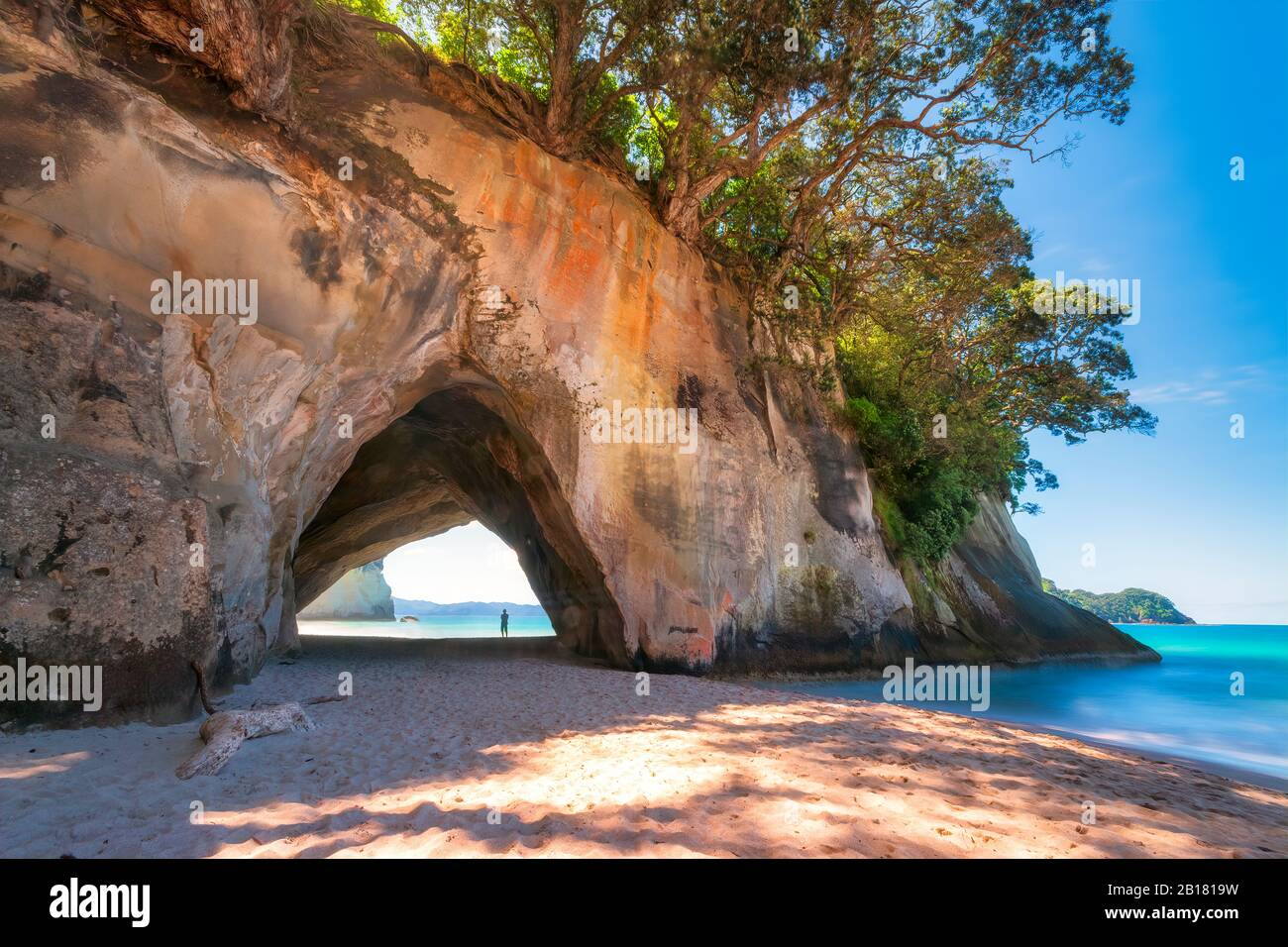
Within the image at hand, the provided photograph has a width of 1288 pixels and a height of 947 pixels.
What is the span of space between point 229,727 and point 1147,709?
16.3m

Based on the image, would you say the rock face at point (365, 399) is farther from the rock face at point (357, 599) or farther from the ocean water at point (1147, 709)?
the rock face at point (357, 599)

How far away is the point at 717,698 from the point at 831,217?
12.9 meters

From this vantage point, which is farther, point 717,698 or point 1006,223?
point 1006,223

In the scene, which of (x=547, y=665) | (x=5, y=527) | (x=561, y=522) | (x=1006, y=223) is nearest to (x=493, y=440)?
(x=561, y=522)

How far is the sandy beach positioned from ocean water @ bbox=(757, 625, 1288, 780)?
3.82m

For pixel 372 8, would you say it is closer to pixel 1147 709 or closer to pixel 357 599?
pixel 1147 709

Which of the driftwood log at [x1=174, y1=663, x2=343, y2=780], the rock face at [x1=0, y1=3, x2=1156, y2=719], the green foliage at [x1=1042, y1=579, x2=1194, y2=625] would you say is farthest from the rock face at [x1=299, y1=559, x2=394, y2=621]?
the green foliage at [x1=1042, y1=579, x2=1194, y2=625]

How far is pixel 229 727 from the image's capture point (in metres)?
4.71

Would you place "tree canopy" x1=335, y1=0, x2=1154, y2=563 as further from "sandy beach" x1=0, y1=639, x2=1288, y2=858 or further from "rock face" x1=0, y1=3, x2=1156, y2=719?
"sandy beach" x1=0, y1=639, x2=1288, y2=858

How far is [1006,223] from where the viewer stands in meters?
14.3

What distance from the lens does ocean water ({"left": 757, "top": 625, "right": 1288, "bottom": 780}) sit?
917cm

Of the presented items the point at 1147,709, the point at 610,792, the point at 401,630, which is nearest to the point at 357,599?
the point at 401,630

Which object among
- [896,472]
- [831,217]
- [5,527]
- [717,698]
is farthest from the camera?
[896,472]
